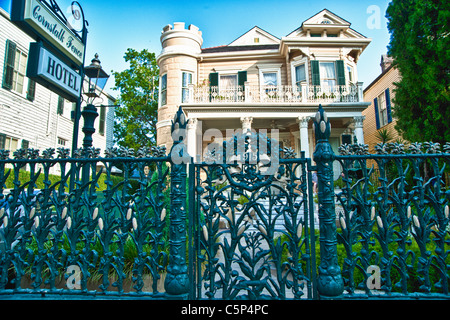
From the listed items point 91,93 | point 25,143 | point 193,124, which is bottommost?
point 91,93

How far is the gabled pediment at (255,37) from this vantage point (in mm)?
17031

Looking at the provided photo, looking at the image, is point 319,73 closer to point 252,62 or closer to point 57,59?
point 252,62

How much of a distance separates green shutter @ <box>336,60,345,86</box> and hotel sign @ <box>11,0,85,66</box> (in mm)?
12683

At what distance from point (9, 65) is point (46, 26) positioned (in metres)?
9.69

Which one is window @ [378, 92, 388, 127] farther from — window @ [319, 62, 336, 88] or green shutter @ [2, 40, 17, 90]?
green shutter @ [2, 40, 17, 90]

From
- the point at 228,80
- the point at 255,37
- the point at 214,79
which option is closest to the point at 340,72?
the point at 228,80

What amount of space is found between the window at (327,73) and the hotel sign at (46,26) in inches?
493

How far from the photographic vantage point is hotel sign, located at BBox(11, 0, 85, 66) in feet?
9.96

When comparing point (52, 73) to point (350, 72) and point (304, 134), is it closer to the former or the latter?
point (304, 134)

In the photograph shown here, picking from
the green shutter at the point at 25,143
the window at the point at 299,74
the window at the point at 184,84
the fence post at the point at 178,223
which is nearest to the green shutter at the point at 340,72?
the window at the point at 299,74

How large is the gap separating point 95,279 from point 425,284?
3719 millimetres

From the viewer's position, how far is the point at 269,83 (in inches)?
563

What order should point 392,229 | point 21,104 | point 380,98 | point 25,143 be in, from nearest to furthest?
point 392,229, point 21,104, point 25,143, point 380,98
